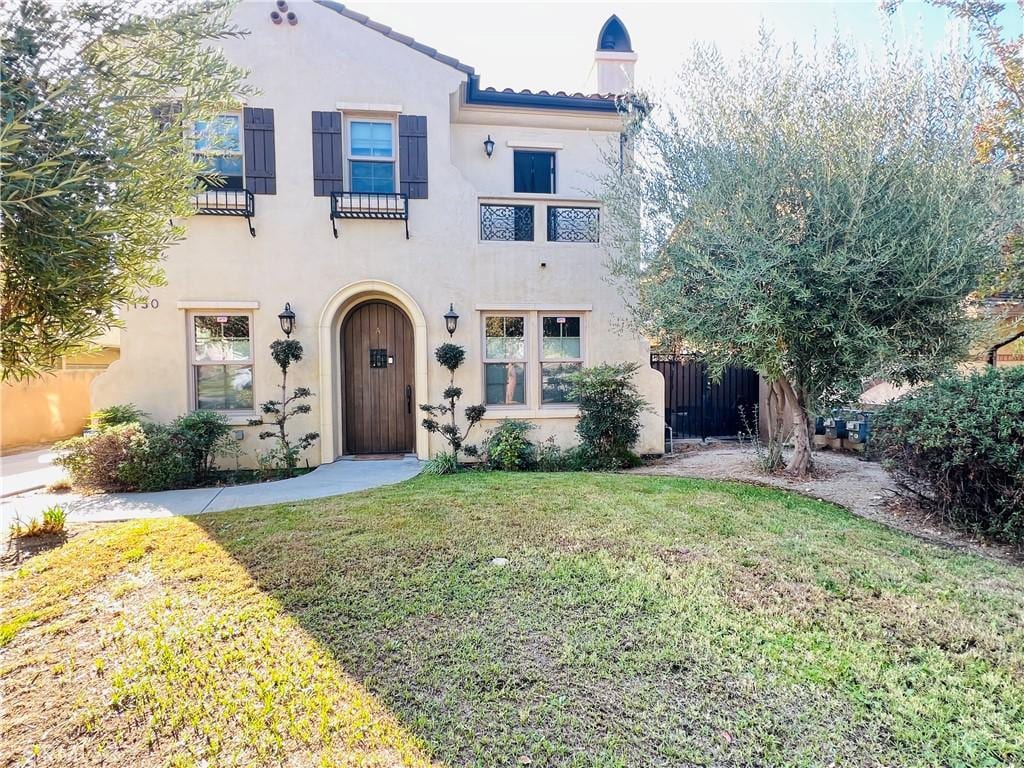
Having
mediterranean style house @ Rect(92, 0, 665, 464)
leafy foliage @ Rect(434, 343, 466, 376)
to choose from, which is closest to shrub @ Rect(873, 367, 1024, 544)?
mediterranean style house @ Rect(92, 0, 665, 464)

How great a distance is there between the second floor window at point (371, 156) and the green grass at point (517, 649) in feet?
21.3

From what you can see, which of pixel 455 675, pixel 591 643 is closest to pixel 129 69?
pixel 455 675

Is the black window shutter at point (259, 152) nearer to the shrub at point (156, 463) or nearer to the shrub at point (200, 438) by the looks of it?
the shrub at point (200, 438)

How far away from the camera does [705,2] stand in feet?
23.9

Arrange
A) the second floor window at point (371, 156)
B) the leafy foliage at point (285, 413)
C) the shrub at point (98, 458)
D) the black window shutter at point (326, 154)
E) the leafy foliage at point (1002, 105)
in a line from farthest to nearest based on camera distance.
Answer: the second floor window at point (371, 156), the black window shutter at point (326, 154), the leafy foliage at point (285, 413), the shrub at point (98, 458), the leafy foliage at point (1002, 105)

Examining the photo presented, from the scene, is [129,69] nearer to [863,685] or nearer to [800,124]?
[863,685]

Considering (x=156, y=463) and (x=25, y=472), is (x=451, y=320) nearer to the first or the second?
(x=156, y=463)

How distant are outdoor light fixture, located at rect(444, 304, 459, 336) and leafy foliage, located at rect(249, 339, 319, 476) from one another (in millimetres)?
2583

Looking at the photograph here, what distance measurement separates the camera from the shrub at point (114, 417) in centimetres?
746

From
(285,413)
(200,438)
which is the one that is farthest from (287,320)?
(200,438)

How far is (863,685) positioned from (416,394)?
752cm

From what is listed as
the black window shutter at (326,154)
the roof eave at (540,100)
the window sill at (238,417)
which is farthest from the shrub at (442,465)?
the roof eave at (540,100)

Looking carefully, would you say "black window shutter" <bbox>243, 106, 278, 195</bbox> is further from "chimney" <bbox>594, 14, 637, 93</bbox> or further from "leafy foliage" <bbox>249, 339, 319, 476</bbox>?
"chimney" <bbox>594, 14, 637, 93</bbox>

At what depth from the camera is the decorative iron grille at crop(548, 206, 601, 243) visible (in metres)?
9.23
